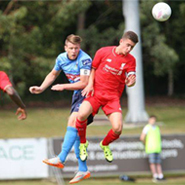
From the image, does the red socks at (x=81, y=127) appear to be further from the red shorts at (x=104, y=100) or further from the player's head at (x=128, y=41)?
the player's head at (x=128, y=41)

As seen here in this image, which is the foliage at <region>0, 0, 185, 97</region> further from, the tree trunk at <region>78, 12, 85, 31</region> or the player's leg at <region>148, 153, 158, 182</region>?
the player's leg at <region>148, 153, 158, 182</region>

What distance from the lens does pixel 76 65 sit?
842cm

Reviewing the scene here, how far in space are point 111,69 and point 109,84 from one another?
0.85ft

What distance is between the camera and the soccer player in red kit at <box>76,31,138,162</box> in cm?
823

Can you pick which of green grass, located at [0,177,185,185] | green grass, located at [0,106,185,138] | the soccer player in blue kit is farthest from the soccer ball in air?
green grass, located at [0,106,185,138]

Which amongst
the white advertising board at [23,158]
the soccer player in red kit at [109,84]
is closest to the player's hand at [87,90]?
the soccer player in red kit at [109,84]

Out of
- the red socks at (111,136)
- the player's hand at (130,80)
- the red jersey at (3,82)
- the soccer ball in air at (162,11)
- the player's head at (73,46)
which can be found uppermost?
the soccer ball in air at (162,11)

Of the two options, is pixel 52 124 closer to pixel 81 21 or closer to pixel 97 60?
pixel 81 21

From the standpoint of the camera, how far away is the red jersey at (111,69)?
8.31 metres

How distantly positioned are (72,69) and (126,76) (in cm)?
94

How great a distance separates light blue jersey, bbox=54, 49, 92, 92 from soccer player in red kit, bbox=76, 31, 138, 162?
5.5 inches

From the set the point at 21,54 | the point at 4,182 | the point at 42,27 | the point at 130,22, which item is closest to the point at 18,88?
the point at 21,54

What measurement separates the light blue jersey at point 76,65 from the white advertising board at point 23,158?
8.29 m

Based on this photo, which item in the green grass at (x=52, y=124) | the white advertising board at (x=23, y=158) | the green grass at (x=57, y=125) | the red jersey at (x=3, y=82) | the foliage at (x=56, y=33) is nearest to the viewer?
the red jersey at (x=3, y=82)
